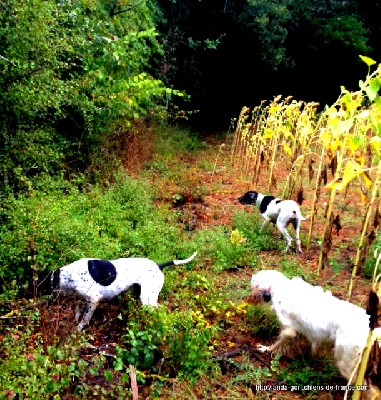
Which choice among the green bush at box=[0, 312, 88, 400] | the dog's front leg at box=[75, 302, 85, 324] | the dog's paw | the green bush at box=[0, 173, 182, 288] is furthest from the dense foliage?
the dog's paw

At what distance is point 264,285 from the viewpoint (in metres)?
4.18

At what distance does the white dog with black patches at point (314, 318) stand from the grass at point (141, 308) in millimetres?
277

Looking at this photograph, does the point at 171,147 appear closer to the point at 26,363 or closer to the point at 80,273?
the point at 80,273

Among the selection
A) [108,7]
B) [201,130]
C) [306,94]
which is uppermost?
[108,7]

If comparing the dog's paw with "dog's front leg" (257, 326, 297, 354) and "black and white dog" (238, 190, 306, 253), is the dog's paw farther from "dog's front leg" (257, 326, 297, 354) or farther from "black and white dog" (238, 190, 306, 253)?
"black and white dog" (238, 190, 306, 253)

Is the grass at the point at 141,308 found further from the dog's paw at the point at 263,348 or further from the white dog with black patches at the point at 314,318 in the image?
the white dog with black patches at the point at 314,318

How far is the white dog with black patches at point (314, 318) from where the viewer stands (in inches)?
123

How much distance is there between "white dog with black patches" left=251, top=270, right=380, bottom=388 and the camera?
3.12 m

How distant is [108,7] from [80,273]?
6.72 m

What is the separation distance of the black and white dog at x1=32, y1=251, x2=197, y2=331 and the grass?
0.50 ft

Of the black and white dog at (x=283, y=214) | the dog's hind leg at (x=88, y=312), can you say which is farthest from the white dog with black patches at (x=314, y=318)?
the black and white dog at (x=283, y=214)

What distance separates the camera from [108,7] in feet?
28.4

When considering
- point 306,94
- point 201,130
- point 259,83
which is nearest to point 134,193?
point 201,130

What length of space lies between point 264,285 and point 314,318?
73cm
